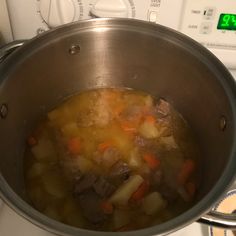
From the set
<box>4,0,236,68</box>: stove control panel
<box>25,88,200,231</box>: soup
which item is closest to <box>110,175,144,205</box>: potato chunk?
<box>25,88,200,231</box>: soup

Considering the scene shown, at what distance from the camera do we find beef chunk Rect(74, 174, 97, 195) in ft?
2.81

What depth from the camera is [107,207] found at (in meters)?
0.83

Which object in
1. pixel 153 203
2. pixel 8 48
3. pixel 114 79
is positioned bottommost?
pixel 153 203

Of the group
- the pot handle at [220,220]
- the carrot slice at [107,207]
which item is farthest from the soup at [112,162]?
the pot handle at [220,220]

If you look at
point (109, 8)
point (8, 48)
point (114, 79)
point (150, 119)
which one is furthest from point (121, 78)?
point (8, 48)

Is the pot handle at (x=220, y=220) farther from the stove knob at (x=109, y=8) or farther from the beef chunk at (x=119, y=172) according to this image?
the stove knob at (x=109, y=8)

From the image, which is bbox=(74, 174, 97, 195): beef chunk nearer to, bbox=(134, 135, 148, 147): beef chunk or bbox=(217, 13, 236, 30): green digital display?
bbox=(134, 135, 148, 147): beef chunk

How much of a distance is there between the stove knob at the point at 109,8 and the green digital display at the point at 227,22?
23 cm

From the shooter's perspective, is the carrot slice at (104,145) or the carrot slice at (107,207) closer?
the carrot slice at (107,207)

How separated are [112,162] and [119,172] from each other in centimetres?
4

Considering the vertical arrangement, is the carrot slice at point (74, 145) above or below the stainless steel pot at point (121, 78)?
below

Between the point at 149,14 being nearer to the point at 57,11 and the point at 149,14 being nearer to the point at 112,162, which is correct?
the point at 57,11

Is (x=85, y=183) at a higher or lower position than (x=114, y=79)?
lower

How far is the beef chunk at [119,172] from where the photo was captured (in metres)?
0.90
